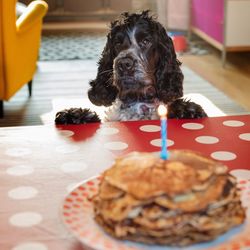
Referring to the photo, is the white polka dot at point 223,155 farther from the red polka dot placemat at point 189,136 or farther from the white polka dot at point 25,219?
the white polka dot at point 25,219

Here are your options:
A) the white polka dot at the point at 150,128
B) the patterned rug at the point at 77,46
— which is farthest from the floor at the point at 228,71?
the white polka dot at the point at 150,128

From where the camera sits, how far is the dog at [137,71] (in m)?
2.04

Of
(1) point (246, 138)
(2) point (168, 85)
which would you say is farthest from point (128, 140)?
(2) point (168, 85)

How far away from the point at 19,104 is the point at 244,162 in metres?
2.89

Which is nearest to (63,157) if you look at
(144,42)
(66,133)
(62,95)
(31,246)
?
(66,133)

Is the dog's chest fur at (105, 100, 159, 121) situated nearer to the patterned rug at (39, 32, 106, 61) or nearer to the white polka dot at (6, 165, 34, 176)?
the white polka dot at (6, 165, 34, 176)

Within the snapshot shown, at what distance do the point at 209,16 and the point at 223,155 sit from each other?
4309mm

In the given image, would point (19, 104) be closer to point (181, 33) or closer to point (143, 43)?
point (143, 43)

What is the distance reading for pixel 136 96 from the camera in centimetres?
206

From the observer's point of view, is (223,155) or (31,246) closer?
(31,246)

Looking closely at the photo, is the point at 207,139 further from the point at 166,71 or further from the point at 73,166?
the point at 166,71

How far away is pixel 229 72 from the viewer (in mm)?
4703

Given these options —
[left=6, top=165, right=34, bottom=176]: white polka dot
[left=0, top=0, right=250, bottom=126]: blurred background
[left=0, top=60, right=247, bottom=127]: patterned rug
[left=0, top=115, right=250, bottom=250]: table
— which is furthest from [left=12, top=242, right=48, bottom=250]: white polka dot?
[left=0, top=60, right=247, bottom=127]: patterned rug

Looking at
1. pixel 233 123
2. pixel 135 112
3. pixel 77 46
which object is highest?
pixel 233 123
